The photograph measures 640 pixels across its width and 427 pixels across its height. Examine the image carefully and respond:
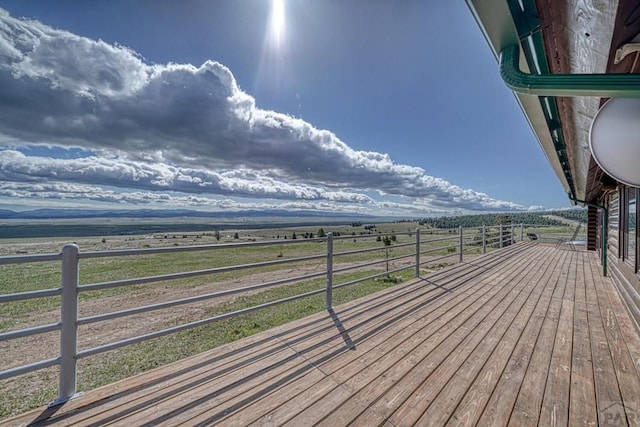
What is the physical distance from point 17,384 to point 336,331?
4.96m

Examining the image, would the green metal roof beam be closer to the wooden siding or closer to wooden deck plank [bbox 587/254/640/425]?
wooden deck plank [bbox 587/254/640/425]

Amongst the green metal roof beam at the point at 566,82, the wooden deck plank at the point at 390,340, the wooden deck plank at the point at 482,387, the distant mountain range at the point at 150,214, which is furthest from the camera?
the distant mountain range at the point at 150,214

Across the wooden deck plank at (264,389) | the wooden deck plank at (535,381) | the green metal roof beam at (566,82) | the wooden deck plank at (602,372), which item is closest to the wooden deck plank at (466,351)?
the wooden deck plank at (535,381)

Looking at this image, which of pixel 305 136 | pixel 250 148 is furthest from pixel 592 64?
pixel 250 148

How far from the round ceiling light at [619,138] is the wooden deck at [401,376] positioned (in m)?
1.31

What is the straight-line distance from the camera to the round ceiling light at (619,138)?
4.12ft

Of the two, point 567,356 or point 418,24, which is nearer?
point 567,356

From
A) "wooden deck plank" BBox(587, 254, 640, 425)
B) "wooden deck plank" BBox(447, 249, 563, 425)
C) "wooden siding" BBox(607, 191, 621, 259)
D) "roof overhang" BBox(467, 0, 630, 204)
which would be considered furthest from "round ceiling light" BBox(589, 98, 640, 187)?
"wooden siding" BBox(607, 191, 621, 259)

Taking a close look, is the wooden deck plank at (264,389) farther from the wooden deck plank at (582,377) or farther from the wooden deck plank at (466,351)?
the wooden deck plank at (582,377)

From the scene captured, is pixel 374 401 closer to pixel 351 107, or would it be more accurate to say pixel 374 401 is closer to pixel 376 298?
pixel 376 298

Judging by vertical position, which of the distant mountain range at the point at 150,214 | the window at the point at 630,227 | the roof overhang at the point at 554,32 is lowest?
the distant mountain range at the point at 150,214

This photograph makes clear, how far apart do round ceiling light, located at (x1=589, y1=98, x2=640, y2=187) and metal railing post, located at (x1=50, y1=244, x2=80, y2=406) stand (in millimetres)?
2943

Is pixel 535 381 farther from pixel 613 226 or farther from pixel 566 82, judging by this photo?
pixel 613 226

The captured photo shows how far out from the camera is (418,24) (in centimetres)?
382
